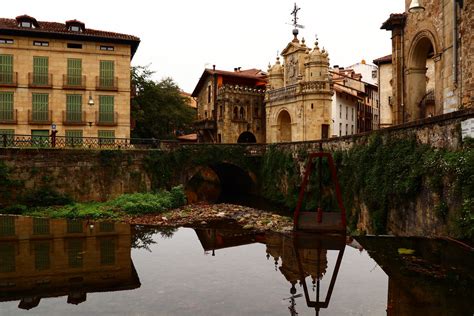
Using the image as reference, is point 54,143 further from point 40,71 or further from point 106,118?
point 40,71

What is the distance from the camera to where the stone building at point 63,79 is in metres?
32.1

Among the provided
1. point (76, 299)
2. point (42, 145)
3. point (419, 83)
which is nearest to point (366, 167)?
point (419, 83)

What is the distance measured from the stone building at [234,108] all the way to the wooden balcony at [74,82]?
18.4 m

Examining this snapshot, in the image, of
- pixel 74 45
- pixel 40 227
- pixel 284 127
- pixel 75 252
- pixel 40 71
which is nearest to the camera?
pixel 75 252

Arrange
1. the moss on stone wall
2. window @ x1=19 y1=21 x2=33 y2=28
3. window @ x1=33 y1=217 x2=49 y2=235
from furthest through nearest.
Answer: window @ x1=19 y1=21 x2=33 y2=28 < window @ x1=33 y1=217 x2=49 y2=235 < the moss on stone wall

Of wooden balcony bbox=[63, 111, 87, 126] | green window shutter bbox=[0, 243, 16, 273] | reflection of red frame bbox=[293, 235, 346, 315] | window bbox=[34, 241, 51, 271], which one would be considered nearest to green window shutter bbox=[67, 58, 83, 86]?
wooden balcony bbox=[63, 111, 87, 126]

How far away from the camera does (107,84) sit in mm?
33750

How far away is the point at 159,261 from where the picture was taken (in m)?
8.33

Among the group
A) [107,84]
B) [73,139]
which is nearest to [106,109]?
[107,84]

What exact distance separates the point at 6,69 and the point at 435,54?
31.5 m

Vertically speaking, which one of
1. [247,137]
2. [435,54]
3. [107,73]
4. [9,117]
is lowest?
[247,137]

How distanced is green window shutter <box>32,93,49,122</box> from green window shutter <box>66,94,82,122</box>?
1.64 m

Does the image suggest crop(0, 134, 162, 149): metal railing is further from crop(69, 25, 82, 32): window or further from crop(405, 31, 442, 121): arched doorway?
crop(405, 31, 442, 121): arched doorway

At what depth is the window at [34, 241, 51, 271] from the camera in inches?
302
